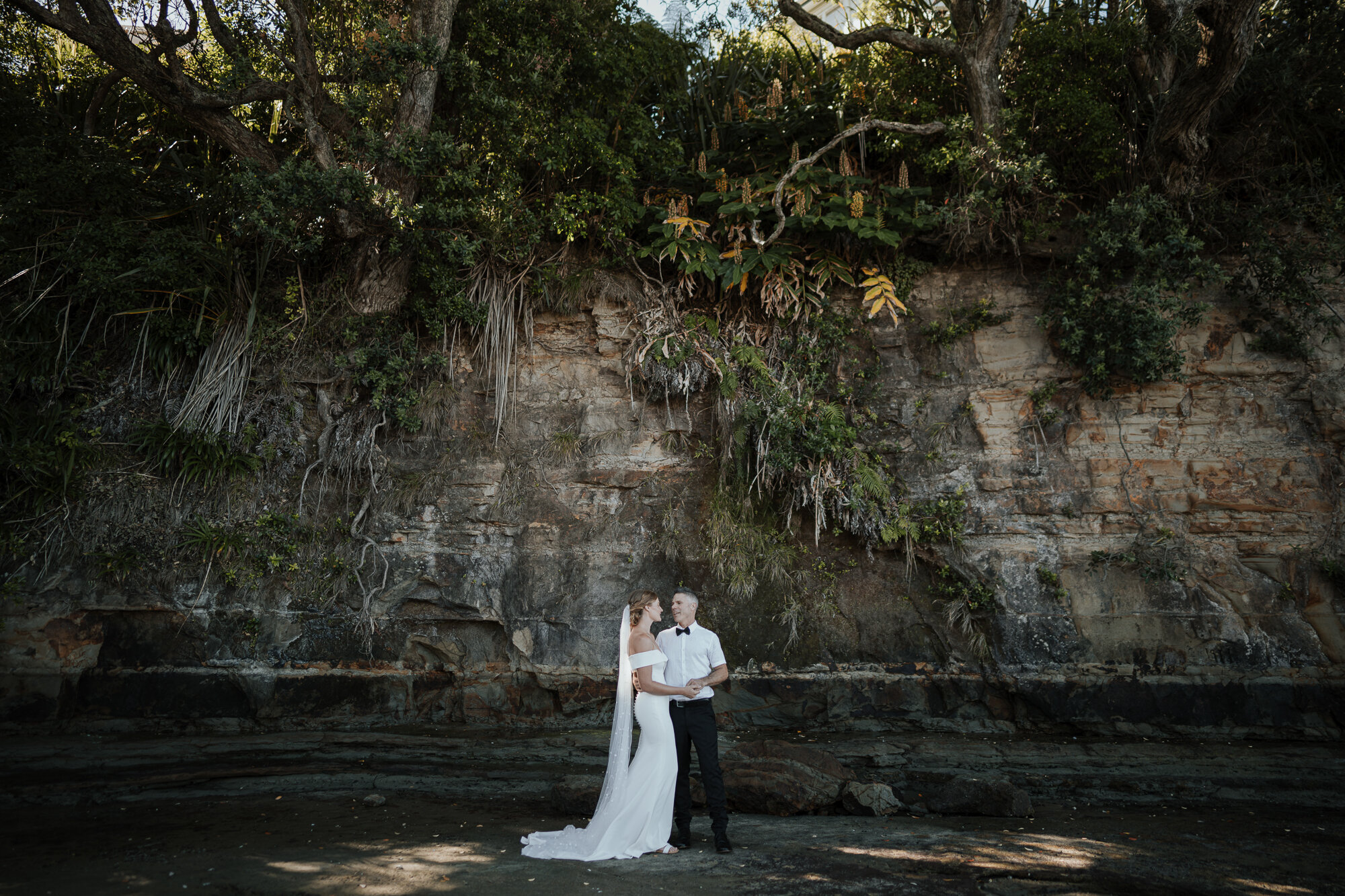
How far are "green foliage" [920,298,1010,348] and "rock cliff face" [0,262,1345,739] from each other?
17cm

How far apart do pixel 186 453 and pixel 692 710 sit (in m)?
5.99

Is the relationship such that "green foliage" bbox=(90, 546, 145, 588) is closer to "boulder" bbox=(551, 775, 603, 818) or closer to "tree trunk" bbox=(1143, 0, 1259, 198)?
"boulder" bbox=(551, 775, 603, 818)

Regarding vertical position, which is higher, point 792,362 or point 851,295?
point 851,295

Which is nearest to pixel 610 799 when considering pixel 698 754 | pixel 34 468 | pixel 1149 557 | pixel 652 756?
pixel 652 756

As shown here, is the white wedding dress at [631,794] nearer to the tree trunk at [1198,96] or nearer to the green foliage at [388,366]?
the green foliage at [388,366]

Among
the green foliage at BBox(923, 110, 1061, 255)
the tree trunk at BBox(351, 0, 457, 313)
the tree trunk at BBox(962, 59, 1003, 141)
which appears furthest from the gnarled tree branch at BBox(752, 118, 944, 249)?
the tree trunk at BBox(351, 0, 457, 313)

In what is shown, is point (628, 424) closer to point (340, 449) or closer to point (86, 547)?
point (340, 449)

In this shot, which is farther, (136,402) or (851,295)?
(851,295)

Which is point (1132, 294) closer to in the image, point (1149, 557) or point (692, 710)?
point (1149, 557)

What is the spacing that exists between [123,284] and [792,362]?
677 centimetres

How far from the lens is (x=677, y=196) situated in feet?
27.3

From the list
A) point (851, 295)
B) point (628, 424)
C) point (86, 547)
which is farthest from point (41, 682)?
point (851, 295)

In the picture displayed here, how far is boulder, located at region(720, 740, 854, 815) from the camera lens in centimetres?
541

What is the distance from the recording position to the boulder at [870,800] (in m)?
5.43
